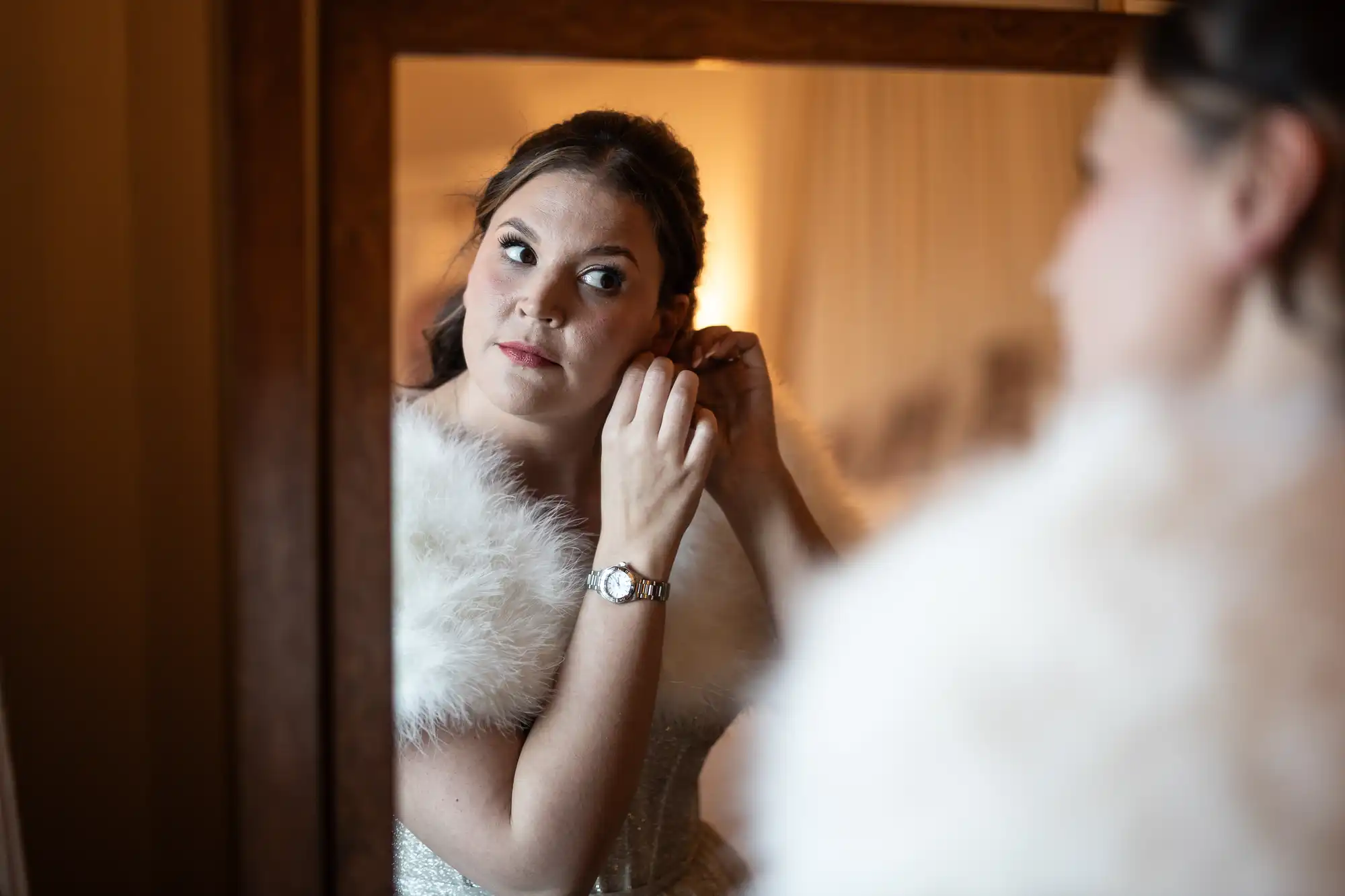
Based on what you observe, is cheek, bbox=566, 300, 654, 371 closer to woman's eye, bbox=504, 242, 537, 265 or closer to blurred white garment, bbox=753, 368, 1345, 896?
woman's eye, bbox=504, 242, 537, 265

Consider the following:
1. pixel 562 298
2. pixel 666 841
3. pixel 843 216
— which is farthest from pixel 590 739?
pixel 843 216

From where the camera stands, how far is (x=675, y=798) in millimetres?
796

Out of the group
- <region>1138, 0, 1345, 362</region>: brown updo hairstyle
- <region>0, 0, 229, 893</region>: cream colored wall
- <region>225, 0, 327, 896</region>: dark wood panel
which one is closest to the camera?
<region>1138, 0, 1345, 362</region>: brown updo hairstyle

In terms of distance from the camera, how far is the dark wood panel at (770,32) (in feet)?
2.49

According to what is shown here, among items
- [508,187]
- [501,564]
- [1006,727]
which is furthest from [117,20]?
[1006,727]

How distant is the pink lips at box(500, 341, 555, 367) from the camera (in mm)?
780

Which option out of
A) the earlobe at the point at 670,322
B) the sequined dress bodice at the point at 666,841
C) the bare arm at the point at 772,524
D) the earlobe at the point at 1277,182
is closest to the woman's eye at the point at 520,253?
the earlobe at the point at 670,322

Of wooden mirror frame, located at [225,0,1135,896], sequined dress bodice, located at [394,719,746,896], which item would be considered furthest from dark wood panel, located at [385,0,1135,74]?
sequined dress bodice, located at [394,719,746,896]

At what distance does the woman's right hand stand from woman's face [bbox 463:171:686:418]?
0.06ft

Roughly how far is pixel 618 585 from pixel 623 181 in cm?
30

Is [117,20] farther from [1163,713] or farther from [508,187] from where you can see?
[1163,713]

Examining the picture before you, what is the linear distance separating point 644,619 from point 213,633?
21.8 inches

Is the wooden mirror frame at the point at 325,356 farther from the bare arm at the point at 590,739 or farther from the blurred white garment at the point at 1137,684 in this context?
the blurred white garment at the point at 1137,684

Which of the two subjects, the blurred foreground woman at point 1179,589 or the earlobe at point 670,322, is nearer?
the blurred foreground woman at point 1179,589
